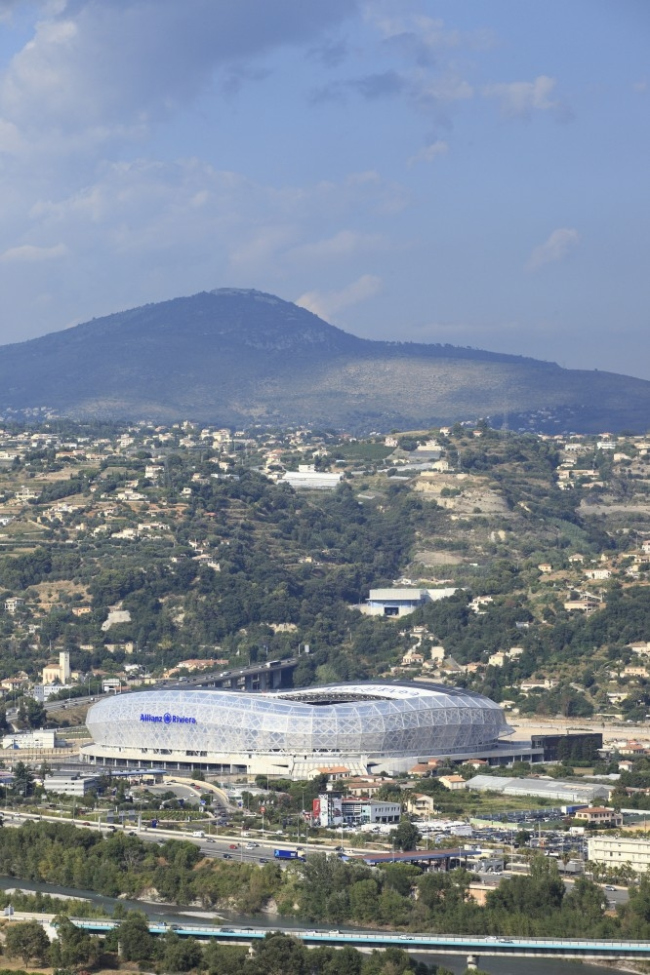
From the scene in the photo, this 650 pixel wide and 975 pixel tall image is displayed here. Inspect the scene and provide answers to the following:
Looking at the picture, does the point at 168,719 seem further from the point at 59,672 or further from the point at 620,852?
the point at 620,852

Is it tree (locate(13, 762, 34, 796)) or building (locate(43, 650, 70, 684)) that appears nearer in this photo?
tree (locate(13, 762, 34, 796))

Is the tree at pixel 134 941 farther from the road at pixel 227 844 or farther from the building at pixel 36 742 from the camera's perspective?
the building at pixel 36 742

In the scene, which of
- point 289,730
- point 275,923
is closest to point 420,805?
point 289,730

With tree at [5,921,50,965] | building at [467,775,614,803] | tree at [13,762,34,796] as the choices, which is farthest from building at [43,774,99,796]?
tree at [5,921,50,965]

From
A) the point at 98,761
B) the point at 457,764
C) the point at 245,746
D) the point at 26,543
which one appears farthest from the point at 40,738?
the point at 26,543

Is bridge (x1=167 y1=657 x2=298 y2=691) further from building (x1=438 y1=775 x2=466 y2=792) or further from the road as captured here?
the road

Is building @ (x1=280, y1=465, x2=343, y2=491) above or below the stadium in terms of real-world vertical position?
above

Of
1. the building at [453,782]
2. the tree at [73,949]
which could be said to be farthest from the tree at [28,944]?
the building at [453,782]
